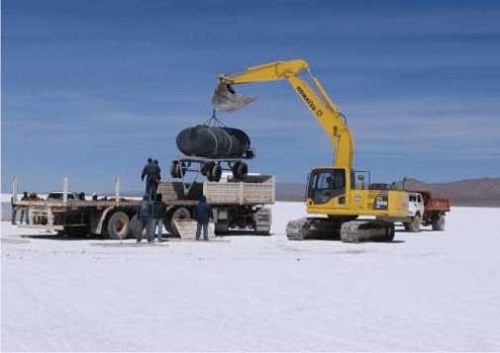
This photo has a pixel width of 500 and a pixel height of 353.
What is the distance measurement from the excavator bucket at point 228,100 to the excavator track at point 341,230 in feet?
17.8

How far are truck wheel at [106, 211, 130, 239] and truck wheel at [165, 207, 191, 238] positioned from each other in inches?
74.8

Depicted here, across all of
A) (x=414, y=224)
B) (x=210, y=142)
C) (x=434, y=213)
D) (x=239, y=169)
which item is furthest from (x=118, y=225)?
(x=434, y=213)

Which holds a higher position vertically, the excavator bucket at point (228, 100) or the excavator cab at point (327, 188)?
the excavator bucket at point (228, 100)

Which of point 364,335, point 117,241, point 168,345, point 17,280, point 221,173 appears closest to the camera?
point 168,345

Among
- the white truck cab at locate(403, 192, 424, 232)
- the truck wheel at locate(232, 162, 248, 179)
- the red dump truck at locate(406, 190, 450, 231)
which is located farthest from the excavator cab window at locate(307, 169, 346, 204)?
the red dump truck at locate(406, 190, 450, 231)

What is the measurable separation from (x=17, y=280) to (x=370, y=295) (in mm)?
5891

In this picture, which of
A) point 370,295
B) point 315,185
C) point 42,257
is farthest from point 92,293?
point 315,185

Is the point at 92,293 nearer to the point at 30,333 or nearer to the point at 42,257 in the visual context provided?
the point at 30,333

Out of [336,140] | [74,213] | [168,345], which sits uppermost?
[336,140]

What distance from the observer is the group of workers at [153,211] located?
25172 mm

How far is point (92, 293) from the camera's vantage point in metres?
13.1

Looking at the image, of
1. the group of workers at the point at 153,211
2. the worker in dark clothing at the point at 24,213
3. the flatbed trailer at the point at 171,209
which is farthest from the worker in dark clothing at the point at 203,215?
the worker in dark clothing at the point at 24,213

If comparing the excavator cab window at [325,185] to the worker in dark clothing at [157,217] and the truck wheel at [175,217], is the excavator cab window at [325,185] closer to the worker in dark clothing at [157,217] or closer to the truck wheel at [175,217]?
the truck wheel at [175,217]

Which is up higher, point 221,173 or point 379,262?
point 221,173
